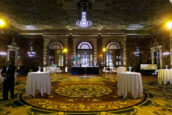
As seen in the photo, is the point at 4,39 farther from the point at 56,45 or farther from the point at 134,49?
the point at 134,49

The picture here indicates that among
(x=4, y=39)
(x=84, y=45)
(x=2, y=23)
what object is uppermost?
(x=2, y=23)

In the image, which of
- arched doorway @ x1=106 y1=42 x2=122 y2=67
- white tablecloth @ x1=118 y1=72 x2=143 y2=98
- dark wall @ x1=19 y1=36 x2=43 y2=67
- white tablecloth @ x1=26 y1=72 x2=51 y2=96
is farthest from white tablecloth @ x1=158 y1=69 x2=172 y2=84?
dark wall @ x1=19 y1=36 x2=43 y2=67

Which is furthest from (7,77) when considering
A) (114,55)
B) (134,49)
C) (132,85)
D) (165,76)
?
(134,49)

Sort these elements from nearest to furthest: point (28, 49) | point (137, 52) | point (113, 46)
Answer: point (28, 49), point (137, 52), point (113, 46)

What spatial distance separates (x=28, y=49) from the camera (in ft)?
41.1

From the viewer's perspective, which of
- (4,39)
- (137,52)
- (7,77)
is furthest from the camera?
(137,52)

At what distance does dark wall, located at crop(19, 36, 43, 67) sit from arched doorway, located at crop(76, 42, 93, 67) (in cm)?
416

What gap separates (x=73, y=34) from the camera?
12414mm

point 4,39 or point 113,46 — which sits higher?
point 4,39

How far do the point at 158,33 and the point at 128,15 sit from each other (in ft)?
14.8

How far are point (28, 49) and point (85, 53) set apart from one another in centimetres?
614

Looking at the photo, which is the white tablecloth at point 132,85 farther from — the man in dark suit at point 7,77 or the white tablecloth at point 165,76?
the man in dark suit at point 7,77

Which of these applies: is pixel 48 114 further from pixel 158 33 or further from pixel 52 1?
pixel 158 33

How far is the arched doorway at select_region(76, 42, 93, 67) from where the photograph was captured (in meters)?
12.6
